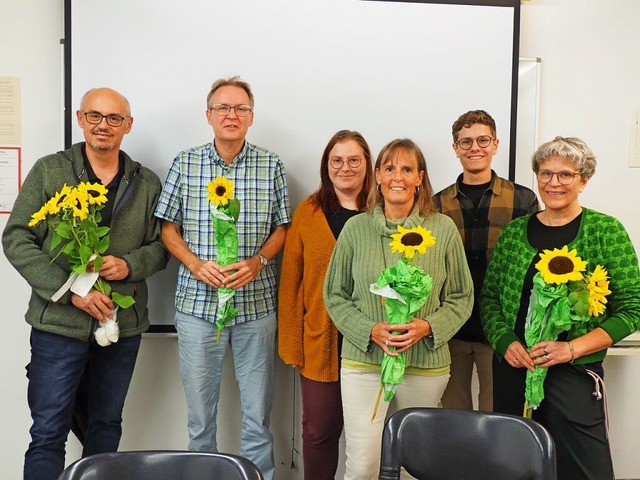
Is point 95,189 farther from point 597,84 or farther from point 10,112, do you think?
point 597,84

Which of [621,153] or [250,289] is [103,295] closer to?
[250,289]

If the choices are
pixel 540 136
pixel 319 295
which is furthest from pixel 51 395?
pixel 540 136

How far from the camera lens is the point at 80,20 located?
264cm

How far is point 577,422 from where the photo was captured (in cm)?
192

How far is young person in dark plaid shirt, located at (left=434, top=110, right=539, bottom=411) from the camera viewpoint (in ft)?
7.84

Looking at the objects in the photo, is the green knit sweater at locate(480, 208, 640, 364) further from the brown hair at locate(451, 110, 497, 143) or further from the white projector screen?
the white projector screen

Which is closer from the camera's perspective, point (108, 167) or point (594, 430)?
point (594, 430)

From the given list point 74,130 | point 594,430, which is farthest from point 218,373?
point 594,430

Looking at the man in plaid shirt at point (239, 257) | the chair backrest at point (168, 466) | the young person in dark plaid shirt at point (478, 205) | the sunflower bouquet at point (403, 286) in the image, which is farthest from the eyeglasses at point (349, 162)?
the chair backrest at point (168, 466)

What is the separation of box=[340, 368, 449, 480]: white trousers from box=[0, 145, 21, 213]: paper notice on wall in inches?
70.6

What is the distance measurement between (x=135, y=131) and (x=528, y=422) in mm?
2086

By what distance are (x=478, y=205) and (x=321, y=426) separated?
3.58 ft

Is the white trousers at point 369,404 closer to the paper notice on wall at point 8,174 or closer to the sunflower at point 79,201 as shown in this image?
the sunflower at point 79,201

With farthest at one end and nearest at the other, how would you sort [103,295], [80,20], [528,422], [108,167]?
[80,20] → [108,167] → [103,295] → [528,422]
